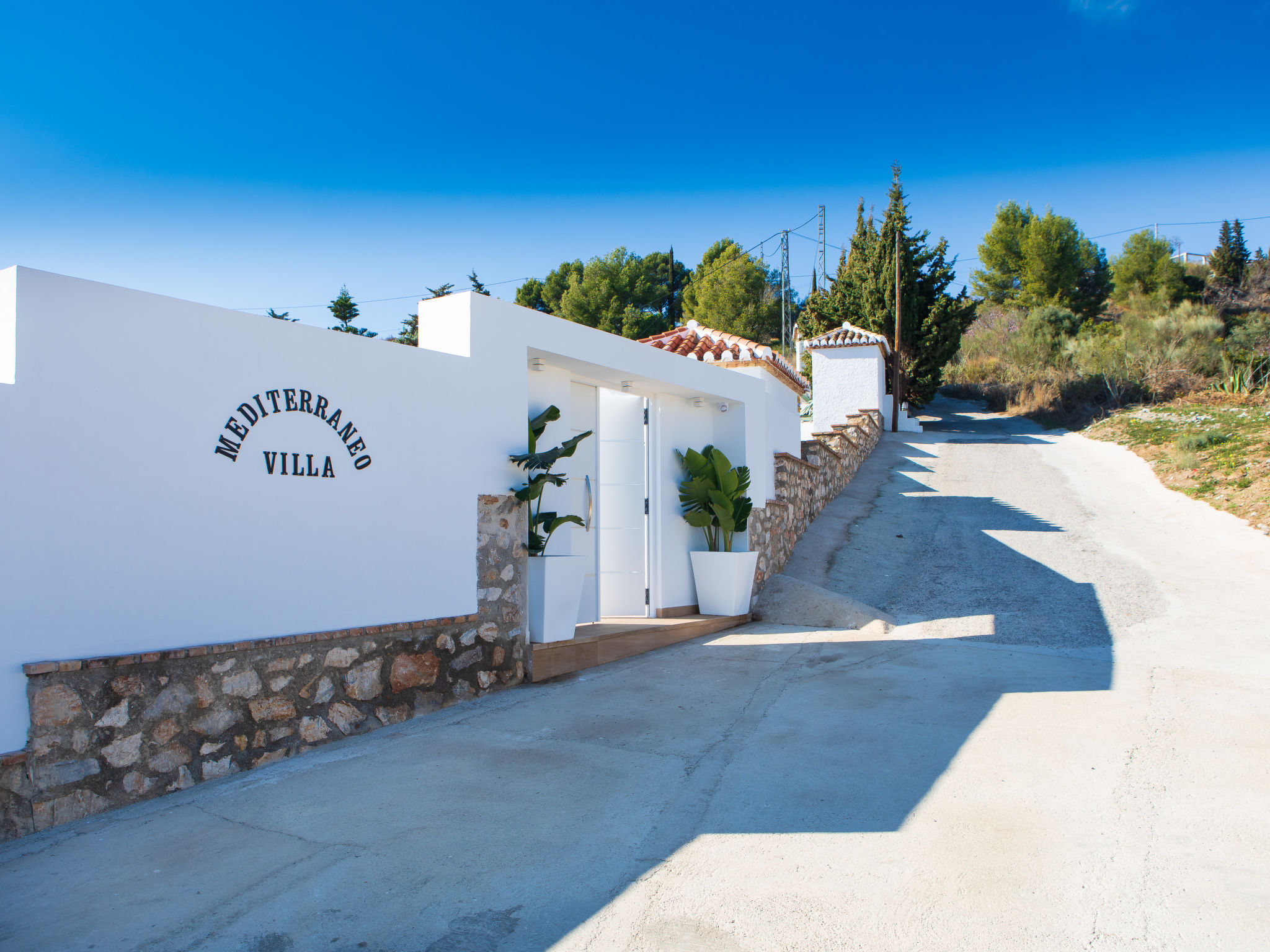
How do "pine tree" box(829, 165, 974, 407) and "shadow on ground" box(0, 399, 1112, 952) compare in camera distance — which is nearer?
"shadow on ground" box(0, 399, 1112, 952)

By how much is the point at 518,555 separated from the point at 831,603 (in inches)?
175

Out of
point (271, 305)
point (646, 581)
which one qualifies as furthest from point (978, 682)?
point (271, 305)

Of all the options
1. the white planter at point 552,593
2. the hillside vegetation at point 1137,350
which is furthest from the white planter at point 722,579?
the hillside vegetation at point 1137,350

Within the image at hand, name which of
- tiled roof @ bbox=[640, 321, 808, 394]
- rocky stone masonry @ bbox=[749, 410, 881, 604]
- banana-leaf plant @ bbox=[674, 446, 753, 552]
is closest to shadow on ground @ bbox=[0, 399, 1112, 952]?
banana-leaf plant @ bbox=[674, 446, 753, 552]

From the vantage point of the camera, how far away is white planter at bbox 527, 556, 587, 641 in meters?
6.53

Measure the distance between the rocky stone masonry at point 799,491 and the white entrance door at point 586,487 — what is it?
93.5 inches

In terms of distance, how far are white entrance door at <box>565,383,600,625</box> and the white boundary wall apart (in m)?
1.09

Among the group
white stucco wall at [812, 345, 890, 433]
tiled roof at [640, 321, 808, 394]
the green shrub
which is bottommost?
the green shrub

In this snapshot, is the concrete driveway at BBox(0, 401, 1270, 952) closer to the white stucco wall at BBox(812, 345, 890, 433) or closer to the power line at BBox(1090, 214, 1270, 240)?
the white stucco wall at BBox(812, 345, 890, 433)

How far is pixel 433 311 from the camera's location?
631 centimetres

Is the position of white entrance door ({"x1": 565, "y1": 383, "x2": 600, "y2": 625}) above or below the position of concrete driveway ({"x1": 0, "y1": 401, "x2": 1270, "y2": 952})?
above

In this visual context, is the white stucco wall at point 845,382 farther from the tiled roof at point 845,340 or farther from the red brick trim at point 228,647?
the red brick trim at point 228,647

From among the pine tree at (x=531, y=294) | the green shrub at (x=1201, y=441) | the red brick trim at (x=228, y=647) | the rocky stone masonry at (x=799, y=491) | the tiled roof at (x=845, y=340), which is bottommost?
the red brick trim at (x=228, y=647)

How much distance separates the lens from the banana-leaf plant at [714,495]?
30.1 feet
